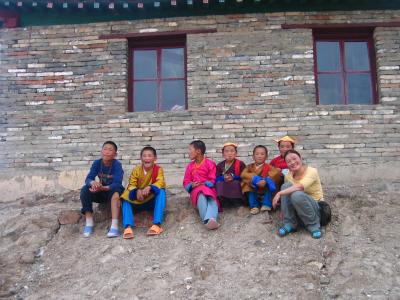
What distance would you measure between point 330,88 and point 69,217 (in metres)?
4.96

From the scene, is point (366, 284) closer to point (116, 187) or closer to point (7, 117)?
point (116, 187)

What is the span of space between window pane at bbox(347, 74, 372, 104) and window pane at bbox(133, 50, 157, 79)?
3495 mm

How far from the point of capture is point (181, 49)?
9.14 metres

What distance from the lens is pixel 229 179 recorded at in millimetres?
6855

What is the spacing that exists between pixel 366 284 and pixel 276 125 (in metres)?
3.66

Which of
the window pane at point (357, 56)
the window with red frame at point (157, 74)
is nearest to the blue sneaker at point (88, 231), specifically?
the window with red frame at point (157, 74)

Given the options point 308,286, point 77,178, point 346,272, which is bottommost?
point 308,286

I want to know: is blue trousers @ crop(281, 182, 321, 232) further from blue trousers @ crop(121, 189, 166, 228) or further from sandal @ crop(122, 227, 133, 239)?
sandal @ crop(122, 227, 133, 239)

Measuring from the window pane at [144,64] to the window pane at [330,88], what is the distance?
2.99 meters

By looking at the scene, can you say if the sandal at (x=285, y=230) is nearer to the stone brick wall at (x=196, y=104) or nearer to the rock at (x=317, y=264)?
the rock at (x=317, y=264)

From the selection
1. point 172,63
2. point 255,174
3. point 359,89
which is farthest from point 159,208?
point 359,89

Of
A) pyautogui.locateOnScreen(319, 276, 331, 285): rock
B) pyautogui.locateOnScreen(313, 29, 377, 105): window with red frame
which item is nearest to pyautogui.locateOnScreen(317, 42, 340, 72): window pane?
pyautogui.locateOnScreen(313, 29, 377, 105): window with red frame

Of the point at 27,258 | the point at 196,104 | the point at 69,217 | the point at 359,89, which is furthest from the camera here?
the point at 359,89

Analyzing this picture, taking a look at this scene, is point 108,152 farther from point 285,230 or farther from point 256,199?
point 285,230
